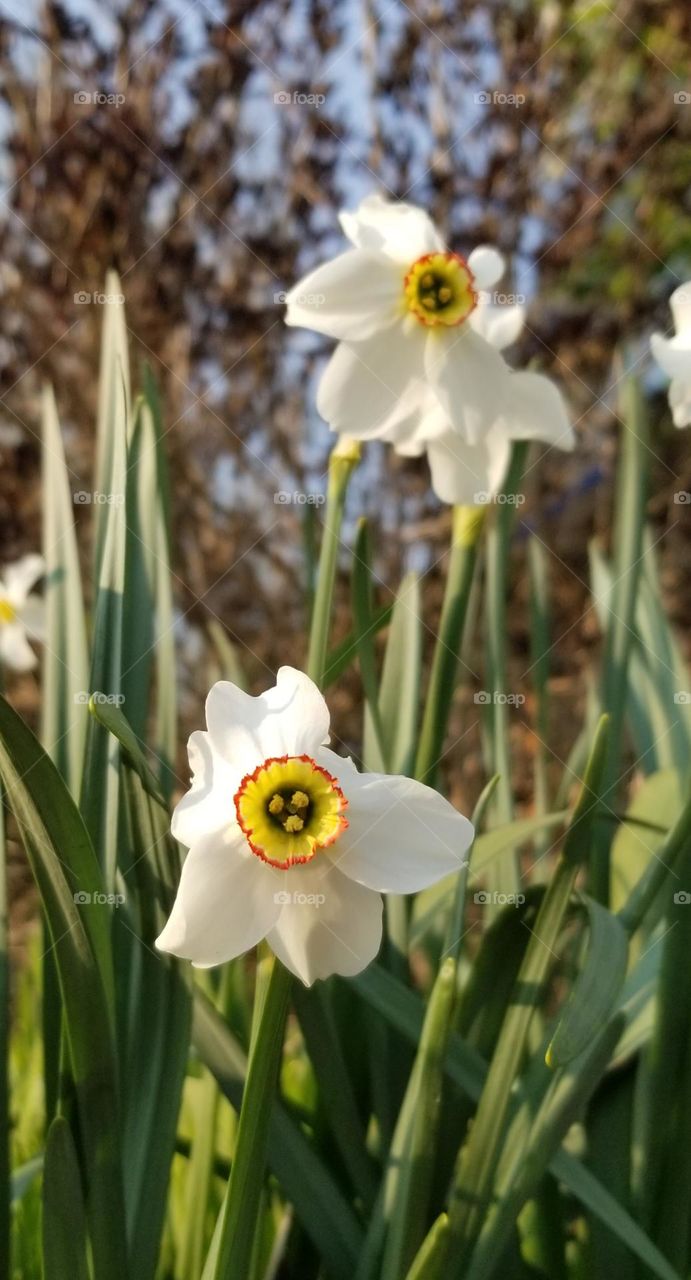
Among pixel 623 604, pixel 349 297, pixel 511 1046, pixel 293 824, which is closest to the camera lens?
pixel 293 824

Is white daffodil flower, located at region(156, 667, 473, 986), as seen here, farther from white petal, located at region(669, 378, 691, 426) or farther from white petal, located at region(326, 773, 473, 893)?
white petal, located at region(669, 378, 691, 426)

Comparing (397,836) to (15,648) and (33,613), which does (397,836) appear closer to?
(15,648)

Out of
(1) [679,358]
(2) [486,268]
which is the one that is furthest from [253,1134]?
(2) [486,268]

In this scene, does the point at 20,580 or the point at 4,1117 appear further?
the point at 20,580

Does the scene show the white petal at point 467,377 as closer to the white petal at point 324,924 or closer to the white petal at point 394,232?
the white petal at point 394,232

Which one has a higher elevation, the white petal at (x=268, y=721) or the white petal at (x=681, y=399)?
the white petal at (x=681, y=399)

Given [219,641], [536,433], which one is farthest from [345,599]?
[536,433]

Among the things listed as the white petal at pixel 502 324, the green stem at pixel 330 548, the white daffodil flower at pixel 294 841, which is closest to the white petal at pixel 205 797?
the white daffodil flower at pixel 294 841
